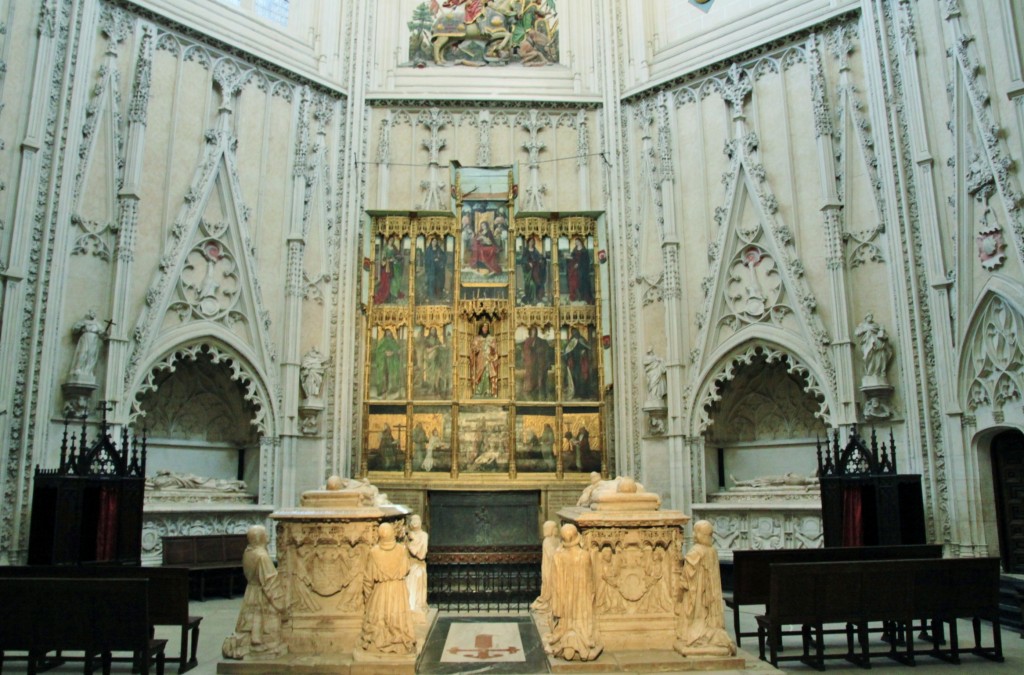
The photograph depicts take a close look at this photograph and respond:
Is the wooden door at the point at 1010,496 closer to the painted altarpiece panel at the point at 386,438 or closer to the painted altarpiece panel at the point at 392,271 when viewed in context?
the painted altarpiece panel at the point at 386,438

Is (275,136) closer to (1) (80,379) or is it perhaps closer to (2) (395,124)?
(2) (395,124)

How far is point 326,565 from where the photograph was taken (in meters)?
8.62

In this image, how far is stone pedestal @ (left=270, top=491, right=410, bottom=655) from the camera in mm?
8438

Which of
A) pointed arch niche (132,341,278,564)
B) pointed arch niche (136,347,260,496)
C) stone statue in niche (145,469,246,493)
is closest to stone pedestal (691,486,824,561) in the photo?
pointed arch niche (132,341,278,564)

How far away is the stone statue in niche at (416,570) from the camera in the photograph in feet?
33.3

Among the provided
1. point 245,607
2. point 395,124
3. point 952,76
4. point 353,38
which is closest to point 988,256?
point 952,76

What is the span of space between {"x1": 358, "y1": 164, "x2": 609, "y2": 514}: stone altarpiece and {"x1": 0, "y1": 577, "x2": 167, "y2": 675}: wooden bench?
1036 centimetres

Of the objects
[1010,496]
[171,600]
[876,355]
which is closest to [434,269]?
[876,355]

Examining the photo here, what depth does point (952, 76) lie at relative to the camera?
13.3 m

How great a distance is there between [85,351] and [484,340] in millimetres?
8195

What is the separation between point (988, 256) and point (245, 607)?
1166cm

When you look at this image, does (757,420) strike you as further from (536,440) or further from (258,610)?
(258,610)

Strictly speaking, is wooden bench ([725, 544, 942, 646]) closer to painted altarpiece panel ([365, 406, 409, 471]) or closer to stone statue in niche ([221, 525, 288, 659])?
stone statue in niche ([221, 525, 288, 659])

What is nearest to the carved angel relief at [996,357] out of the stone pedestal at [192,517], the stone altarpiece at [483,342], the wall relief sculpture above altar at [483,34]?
the stone altarpiece at [483,342]
